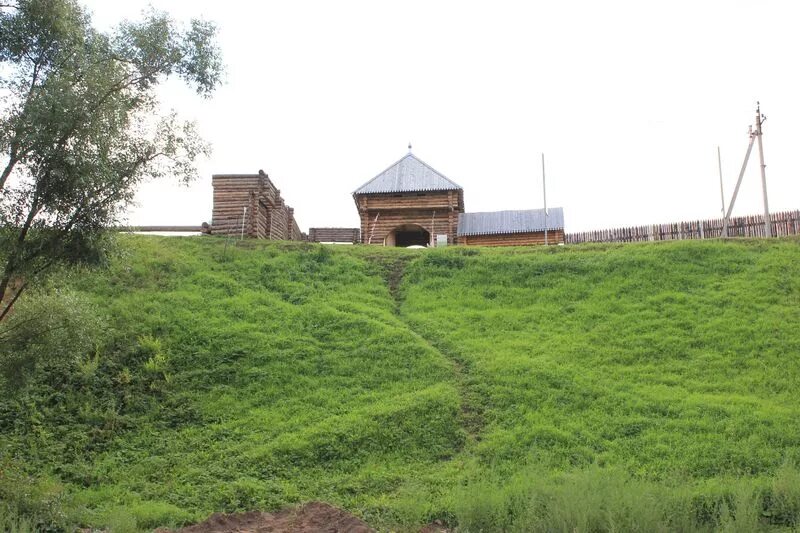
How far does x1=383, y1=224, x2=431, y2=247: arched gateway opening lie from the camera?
37.5 m

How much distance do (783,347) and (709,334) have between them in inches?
68.3

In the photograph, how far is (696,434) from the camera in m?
14.0

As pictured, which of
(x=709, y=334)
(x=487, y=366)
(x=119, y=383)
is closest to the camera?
(x=119, y=383)

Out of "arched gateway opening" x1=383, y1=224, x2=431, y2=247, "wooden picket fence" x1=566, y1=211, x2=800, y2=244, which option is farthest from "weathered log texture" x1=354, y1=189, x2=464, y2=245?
"wooden picket fence" x1=566, y1=211, x2=800, y2=244

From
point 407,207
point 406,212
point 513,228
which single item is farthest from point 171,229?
point 513,228

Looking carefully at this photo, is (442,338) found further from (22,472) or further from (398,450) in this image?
(22,472)

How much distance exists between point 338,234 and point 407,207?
144 inches

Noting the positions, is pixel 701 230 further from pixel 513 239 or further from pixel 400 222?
pixel 400 222

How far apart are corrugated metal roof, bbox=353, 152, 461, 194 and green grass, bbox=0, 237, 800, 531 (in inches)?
447

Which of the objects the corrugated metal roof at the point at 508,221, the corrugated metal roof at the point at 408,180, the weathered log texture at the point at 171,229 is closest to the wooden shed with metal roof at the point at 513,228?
the corrugated metal roof at the point at 508,221

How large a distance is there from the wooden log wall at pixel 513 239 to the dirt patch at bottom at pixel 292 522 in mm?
26521

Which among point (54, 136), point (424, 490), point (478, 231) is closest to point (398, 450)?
point (424, 490)

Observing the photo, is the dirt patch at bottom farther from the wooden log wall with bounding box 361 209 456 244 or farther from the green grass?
the wooden log wall with bounding box 361 209 456 244

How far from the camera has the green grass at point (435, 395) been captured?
38.4 feet
